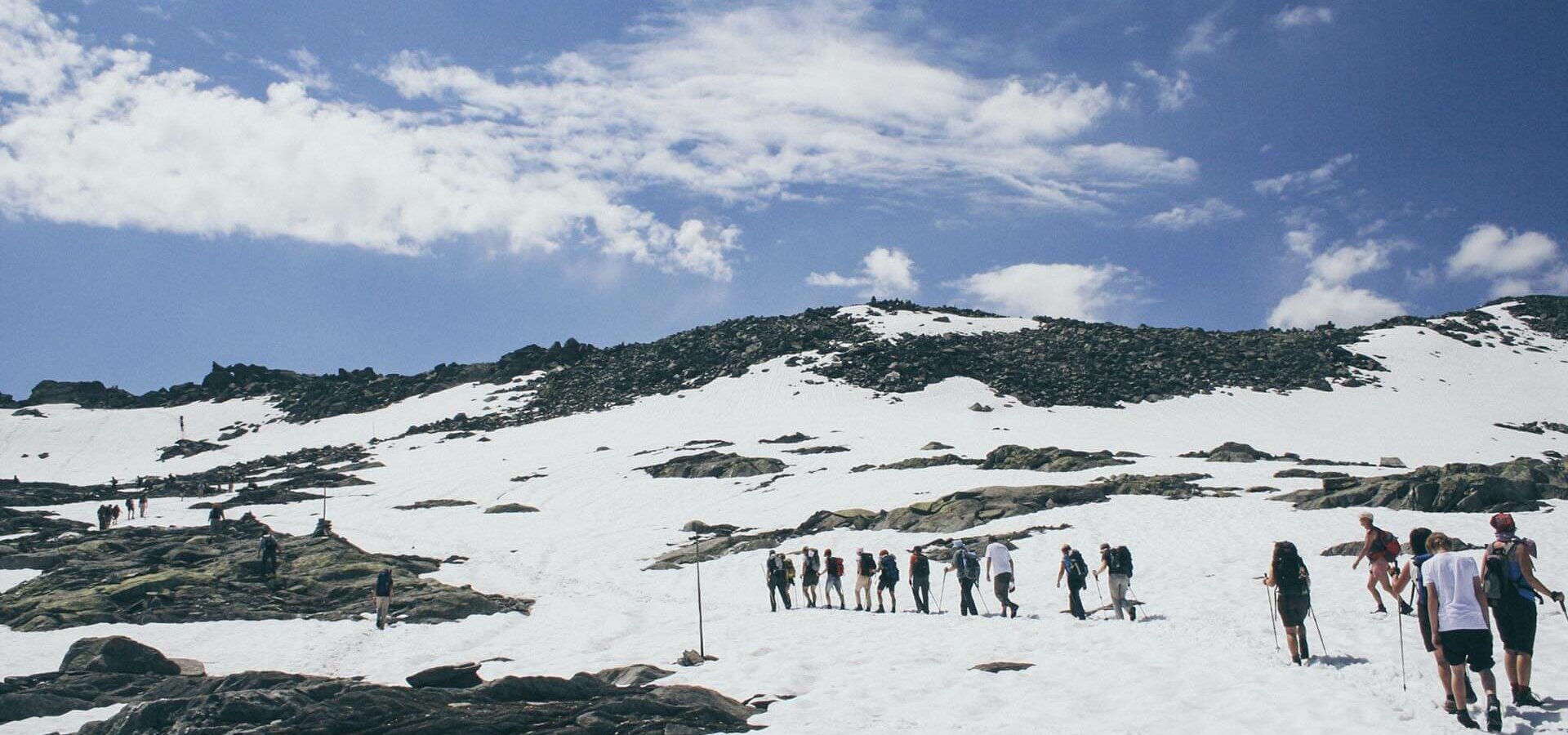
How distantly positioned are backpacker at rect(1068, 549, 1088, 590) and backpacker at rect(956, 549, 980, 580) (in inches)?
86.5

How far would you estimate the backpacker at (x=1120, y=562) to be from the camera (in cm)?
1658

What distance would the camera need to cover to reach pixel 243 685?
456 inches

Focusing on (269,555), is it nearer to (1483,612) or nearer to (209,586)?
(209,586)

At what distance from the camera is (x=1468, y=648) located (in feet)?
27.2

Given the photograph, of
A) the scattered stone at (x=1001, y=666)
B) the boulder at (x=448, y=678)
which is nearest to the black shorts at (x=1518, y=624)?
the scattered stone at (x=1001, y=666)

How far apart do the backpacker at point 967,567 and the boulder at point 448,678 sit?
1041cm

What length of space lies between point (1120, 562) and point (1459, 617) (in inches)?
330

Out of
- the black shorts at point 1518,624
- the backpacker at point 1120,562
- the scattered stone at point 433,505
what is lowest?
the backpacker at point 1120,562

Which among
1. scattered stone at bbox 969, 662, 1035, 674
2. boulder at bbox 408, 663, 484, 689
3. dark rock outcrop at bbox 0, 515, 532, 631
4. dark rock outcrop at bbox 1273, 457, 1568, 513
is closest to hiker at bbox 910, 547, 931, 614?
scattered stone at bbox 969, 662, 1035, 674

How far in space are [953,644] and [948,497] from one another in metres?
20.1

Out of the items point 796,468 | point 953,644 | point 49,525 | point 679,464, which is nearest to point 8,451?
point 49,525

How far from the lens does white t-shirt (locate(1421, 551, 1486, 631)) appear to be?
829 centimetres

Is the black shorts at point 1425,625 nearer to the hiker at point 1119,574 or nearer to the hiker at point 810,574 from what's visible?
the hiker at point 1119,574

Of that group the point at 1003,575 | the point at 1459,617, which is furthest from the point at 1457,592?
the point at 1003,575
